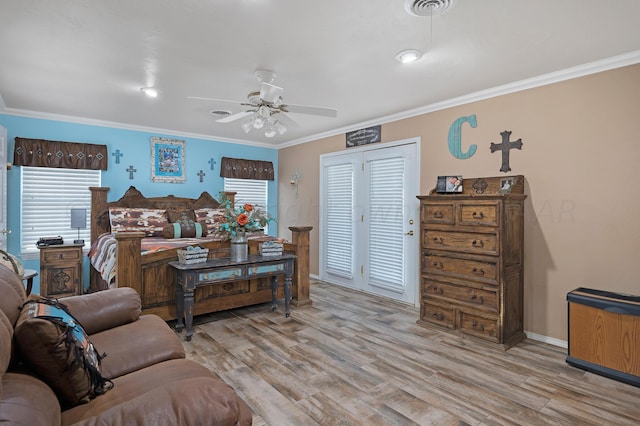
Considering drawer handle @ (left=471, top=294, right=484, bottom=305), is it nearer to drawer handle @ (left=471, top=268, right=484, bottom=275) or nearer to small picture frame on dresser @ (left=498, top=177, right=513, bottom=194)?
drawer handle @ (left=471, top=268, right=484, bottom=275)

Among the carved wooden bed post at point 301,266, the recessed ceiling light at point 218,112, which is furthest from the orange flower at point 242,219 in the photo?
the recessed ceiling light at point 218,112

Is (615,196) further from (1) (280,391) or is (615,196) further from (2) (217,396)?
(2) (217,396)

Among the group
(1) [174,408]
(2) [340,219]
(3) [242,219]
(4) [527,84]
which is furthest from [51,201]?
(4) [527,84]

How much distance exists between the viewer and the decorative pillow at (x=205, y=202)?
18.9 feet

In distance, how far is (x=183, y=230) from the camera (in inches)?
195

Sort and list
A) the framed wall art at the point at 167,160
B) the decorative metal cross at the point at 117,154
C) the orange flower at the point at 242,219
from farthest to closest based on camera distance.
→ the framed wall art at the point at 167,160 → the decorative metal cross at the point at 117,154 → the orange flower at the point at 242,219

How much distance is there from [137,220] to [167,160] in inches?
46.8

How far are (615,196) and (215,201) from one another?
17.3 feet

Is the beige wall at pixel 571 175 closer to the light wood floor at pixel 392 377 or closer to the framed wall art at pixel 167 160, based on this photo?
the light wood floor at pixel 392 377

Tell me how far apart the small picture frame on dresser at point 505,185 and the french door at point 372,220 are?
1080mm

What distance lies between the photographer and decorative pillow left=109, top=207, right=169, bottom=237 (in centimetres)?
476

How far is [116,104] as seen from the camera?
412 cm

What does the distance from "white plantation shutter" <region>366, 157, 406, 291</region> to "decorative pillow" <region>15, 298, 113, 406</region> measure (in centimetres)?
372

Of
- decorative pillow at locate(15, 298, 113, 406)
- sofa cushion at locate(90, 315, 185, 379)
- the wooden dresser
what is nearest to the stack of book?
the wooden dresser
